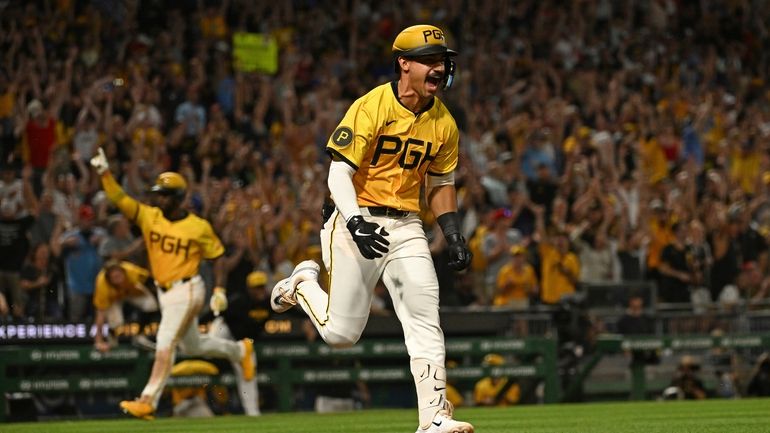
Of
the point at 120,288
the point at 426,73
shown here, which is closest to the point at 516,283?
the point at 120,288

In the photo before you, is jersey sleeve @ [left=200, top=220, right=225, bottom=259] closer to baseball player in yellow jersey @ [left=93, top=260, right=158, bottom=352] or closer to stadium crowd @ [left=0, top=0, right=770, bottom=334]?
baseball player in yellow jersey @ [left=93, top=260, right=158, bottom=352]

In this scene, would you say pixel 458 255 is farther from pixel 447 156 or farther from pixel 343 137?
pixel 343 137

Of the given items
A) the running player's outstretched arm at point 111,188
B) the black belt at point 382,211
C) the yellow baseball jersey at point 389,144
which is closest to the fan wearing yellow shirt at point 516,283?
the running player's outstretched arm at point 111,188

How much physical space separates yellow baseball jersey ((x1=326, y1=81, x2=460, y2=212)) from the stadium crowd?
25.6 ft

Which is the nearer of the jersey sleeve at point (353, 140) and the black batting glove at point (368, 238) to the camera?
the black batting glove at point (368, 238)

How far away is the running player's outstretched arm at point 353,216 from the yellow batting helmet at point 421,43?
2.76 feet

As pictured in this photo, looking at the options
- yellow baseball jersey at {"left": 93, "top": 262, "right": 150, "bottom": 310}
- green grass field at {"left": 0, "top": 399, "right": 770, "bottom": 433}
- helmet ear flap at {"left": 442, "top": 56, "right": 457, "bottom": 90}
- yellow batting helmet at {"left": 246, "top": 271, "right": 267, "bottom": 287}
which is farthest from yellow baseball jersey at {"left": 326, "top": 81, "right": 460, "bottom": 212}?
yellow batting helmet at {"left": 246, "top": 271, "right": 267, "bottom": 287}

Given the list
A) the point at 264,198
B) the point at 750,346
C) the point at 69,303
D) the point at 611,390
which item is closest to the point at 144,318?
the point at 69,303

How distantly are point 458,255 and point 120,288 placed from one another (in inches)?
291

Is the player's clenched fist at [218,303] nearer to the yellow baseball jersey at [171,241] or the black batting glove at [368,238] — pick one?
the yellow baseball jersey at [171,241]

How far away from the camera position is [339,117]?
20.9m

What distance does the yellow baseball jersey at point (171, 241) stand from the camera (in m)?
14.3

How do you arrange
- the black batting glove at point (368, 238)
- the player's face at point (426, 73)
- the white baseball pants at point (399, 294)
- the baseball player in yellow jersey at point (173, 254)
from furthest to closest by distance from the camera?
1. the baseball player in yellow jersey at point (173, 254)
2. the player's face at point (426, 73)
3. the white baseball pants at point (399, 294)
4. the black batting glove at point (368, 238)

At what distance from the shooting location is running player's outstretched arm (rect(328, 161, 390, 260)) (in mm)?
8211
